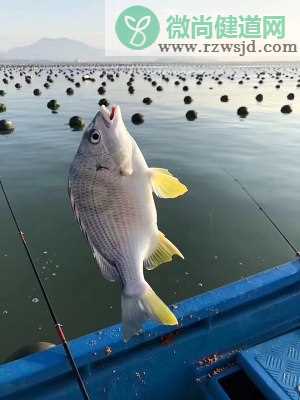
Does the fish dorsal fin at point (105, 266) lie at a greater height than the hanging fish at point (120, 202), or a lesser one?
lesser

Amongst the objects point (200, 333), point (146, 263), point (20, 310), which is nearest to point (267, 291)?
point (200, 333)

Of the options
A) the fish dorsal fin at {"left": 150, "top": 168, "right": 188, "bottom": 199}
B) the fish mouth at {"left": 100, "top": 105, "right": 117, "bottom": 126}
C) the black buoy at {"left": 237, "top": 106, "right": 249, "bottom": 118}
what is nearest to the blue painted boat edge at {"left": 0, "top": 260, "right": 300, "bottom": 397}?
the fish dorsal fin at {"left": 150, "top": 168, "right": 188, "bottom": 199}

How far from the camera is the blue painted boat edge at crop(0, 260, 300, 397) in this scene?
4177 millimetres

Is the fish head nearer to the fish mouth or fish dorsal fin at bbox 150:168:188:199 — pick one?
the fish mouth

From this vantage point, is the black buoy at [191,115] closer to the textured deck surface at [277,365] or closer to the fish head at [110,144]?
the textured deck surface at [277,365]

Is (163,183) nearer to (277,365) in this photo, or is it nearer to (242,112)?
(277,365)

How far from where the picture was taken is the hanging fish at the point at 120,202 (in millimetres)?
2879

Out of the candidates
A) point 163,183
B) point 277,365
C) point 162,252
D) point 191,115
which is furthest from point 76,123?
point 163,183

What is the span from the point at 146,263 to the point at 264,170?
14.9m

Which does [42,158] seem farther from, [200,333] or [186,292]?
[200,333]

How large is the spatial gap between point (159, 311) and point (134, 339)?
5.96 ft

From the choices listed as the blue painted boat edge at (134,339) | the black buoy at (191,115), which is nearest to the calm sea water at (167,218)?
the black buoy at (191,115)

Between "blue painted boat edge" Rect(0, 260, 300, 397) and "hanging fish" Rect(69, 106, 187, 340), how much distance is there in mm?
1689

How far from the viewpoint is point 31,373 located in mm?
4164
